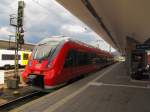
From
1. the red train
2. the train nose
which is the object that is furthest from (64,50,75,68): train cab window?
the train nose

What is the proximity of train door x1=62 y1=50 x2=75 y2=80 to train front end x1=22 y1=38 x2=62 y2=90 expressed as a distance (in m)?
0.93

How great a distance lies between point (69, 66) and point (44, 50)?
171 cm

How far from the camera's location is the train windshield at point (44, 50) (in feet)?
42.6

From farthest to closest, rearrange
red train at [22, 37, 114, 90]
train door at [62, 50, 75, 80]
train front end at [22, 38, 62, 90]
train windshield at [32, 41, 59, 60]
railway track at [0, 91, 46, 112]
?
train door at [62, 50, 75, 80] < train windshield at [32, 41, 59, 60] < red train at [22, 37, 114, 90] < train front end at [22, 38, 62, 90] < railway track at [0, 91, 46, 112]

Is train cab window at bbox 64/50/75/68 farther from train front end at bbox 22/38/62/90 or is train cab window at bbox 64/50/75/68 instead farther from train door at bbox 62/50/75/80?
train front end at bbox 22/38/62/90

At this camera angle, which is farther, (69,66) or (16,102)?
(69,66)

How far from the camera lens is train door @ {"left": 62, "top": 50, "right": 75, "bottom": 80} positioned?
13.3m

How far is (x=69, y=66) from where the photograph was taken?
14.0 metres

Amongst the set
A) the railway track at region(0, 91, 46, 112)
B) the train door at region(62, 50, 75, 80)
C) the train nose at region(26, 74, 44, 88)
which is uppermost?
the train door at region(62, 50, 75, 80)

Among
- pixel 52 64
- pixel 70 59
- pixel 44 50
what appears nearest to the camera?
pixel 52 64

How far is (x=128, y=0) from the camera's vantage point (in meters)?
13.4

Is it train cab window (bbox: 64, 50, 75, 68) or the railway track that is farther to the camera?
train cab window (bbox: 64, 50, 75, 68)

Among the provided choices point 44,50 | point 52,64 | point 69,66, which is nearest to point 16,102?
point 52,64

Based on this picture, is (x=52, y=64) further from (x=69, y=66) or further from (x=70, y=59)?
(x=70, y=59)
